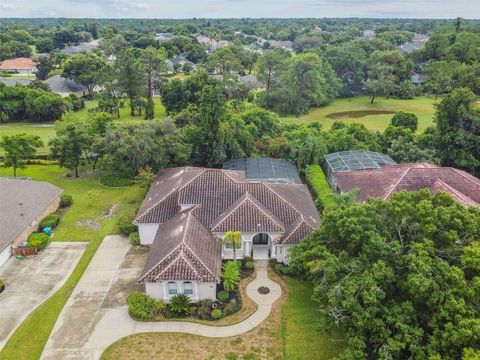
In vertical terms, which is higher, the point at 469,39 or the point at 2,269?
the point at 469,39

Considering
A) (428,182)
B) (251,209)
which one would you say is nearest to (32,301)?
(251,209)

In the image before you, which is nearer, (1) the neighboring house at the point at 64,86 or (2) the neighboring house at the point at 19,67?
(1) the neighboring house at the point at 64,86

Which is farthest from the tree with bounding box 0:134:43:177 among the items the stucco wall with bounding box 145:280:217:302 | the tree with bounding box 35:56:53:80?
the tree with bounding box 35:56:53:80

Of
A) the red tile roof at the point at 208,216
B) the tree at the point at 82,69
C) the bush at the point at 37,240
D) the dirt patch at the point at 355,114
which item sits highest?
the tree at the point at 82,69

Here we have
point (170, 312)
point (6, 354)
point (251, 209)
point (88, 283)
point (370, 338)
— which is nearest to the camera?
point (370, 338)

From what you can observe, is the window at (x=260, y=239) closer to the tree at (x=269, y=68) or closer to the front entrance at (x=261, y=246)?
the front entrance at (x=261, y=246)

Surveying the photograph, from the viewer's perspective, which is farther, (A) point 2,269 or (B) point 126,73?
(B) point 126,73

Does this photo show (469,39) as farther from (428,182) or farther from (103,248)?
(103,248)

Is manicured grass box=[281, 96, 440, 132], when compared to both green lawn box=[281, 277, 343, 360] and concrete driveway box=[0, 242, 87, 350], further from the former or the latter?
concrete driveway box=[0, 242, 87, 350]

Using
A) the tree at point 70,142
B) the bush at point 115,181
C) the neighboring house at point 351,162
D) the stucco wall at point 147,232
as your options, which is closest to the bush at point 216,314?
the stucco wall at point 147,232
